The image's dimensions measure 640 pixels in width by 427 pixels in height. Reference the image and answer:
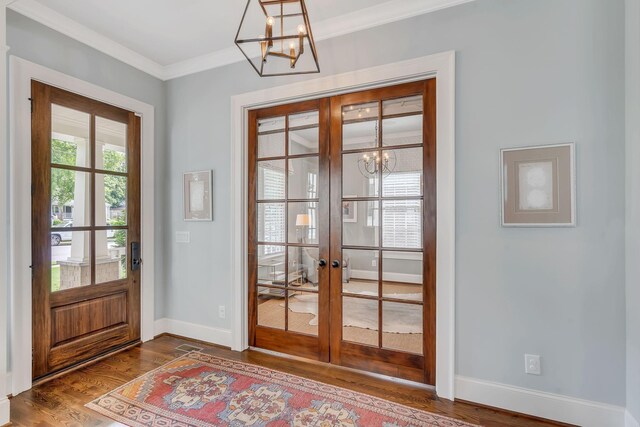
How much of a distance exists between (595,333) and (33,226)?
3.94 meters

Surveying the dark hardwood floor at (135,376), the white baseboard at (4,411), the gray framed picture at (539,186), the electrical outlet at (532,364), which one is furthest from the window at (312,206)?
the white baseboard at (4,411)

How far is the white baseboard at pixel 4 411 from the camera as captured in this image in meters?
1.92

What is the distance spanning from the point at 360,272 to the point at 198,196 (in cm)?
186

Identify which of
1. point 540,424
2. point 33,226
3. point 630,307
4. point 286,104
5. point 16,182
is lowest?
point 540,424

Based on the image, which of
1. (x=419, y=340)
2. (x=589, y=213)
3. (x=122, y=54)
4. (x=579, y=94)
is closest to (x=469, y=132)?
(x=579, y=94)

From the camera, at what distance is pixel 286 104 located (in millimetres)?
2879

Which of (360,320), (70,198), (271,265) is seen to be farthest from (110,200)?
(360,320)

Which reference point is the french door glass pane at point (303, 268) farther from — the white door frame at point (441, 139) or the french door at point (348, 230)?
the white door frame at point (441, 139)

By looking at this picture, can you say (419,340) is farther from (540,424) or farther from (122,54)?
(122,54)

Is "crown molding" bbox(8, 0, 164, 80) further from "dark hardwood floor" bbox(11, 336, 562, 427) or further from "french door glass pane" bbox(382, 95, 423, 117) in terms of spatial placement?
"dark hardwood floor" bbox(11, 336, 562, 427)

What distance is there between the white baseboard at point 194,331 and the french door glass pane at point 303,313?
0.73 metres

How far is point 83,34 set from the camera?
8.77 feet

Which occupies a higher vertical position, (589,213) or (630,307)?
(589,213)

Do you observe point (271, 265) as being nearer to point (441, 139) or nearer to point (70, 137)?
point (441, 139)
